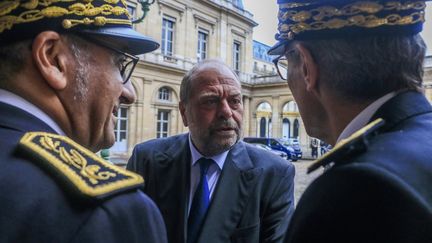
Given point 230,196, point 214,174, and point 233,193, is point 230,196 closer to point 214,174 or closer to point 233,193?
point 233,193

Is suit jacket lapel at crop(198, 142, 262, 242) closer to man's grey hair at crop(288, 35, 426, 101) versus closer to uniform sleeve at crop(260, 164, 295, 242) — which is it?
uniform sleeve at crop(260, 164, 295, 242)

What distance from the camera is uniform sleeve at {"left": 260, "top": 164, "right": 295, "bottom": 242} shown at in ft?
7.26

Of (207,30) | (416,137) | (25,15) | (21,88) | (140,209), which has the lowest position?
(140,209)

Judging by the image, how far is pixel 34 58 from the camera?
1.14m

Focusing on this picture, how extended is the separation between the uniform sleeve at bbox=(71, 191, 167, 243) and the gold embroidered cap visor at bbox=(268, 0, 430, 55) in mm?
779

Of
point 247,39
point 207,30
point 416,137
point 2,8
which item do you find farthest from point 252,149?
point 247,39

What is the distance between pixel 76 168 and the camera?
0.99 metres

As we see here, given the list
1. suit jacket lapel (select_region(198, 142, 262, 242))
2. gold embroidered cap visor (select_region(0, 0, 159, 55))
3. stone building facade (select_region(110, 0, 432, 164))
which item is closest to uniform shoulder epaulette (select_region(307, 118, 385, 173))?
gold embroidered cap visor (select_region(0, 0, 159, 55))

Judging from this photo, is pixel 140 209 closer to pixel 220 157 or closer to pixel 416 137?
pixel 416 137

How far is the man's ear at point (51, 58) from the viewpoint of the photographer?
1.14 metres

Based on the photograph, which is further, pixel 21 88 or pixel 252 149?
pixel 252 149

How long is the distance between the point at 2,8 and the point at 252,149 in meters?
1.74

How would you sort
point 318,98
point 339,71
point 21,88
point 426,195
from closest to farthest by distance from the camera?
1. point 426,195
2. point 21,88
3. point 339,71
4. point 318,98

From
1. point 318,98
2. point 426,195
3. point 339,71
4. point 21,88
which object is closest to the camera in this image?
point 426,195
